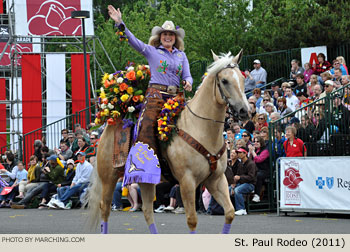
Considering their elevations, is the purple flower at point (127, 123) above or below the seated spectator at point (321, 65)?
below

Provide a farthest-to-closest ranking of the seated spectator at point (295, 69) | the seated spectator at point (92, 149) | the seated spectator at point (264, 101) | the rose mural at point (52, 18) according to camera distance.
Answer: the rose mural at point (52, 18) < the seated spectator at point (295, 69) < the seated spectator at point (92, 149) < the seated spectator at point (264, 101)

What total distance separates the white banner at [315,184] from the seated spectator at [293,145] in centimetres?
47

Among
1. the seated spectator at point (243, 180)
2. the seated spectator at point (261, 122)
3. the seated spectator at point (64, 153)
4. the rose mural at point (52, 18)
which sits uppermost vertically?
the rose mural at point (52, 18)

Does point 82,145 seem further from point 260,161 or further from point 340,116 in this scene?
point 340,116

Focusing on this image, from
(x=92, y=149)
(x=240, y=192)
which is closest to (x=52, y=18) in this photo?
(x=92, y=149)

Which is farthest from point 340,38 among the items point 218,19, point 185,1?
point 185,1

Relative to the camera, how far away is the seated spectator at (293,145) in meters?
15.7

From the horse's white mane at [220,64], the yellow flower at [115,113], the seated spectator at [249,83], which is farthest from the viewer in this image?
the seated spectator at [249,83]

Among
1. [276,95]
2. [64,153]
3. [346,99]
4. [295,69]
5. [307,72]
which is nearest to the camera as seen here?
[346,99]

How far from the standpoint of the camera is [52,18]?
2705 centimetres

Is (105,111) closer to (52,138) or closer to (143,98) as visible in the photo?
(143,98)

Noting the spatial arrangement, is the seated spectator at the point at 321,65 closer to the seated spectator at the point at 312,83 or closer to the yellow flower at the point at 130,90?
the seated spectator at the point at 312,83

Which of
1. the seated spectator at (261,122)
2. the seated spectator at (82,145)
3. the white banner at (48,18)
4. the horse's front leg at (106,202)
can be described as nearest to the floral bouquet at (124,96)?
the horse's front leg at (106,202)

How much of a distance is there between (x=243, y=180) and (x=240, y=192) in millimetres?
289
